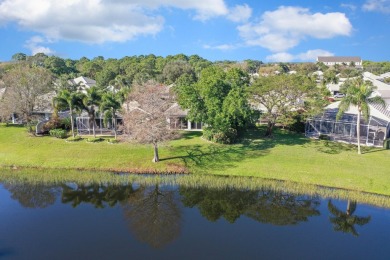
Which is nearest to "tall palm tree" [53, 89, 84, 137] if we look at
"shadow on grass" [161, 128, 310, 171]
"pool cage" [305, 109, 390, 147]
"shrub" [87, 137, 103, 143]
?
"shrub" [87, 137, 103, 143]

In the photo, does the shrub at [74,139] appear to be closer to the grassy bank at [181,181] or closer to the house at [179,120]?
the grassy bank at [181,181]

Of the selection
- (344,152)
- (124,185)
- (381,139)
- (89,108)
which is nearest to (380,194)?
(344,152)

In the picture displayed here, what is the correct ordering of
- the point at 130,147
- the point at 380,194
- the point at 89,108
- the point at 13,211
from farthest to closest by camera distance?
the point at 89,108 < the point at 130,147 < the point at 380,194 < the point at 13,211

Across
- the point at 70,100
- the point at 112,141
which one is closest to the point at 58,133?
the point at 70,100

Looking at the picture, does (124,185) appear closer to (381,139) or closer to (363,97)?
(363,97)

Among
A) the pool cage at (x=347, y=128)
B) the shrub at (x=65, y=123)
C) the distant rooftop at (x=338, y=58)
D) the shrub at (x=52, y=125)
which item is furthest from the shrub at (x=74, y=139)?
the distant rooftop at (x=338, y=58)

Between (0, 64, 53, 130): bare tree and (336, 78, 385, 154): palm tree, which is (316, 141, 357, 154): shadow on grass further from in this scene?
(0, 64, 53, 130): bare tree
